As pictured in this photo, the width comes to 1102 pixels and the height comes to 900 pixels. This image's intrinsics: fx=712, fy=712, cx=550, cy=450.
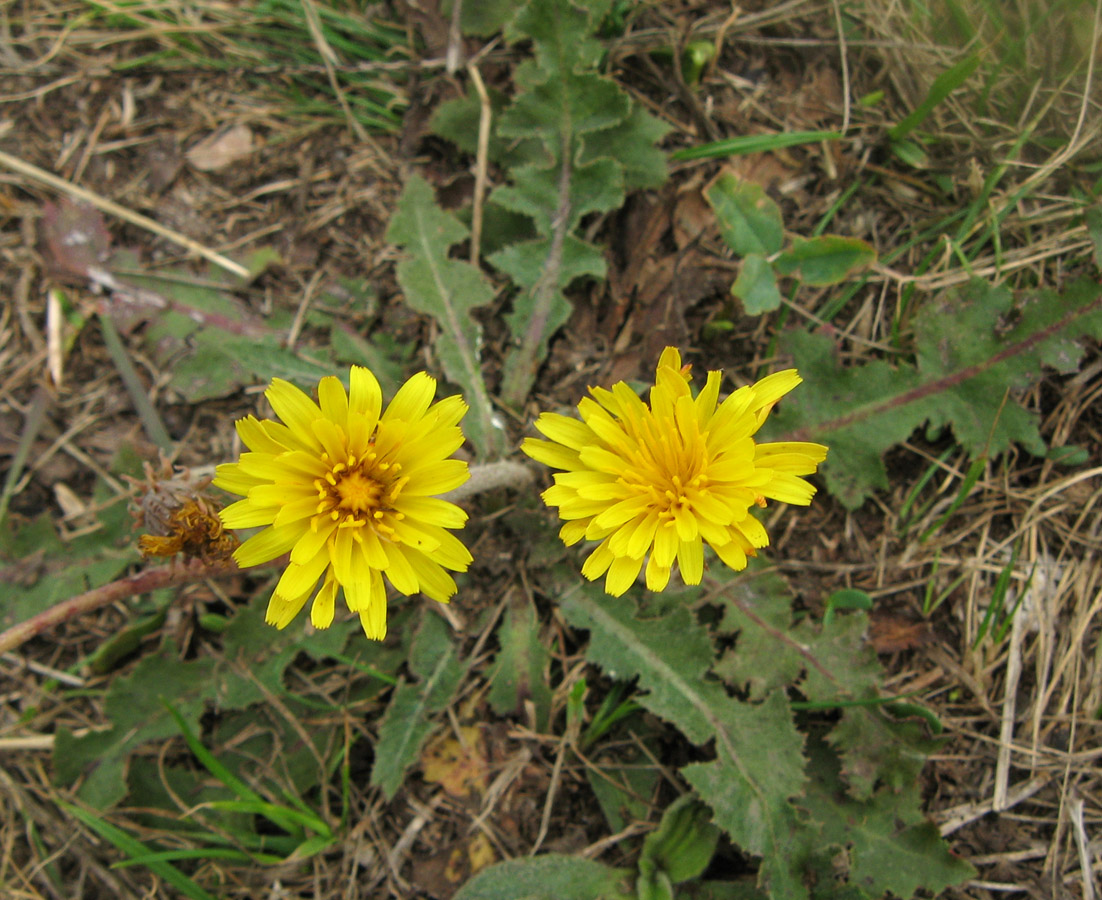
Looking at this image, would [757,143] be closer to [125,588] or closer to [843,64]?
[843,64]

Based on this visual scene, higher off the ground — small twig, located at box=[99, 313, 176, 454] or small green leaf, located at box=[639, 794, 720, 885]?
small twig, located at box=[99, 313, 176, 454]

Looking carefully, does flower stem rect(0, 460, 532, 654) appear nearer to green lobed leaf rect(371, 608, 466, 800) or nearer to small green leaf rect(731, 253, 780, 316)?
green lobed leaf rect(371, 608, 466, 800)

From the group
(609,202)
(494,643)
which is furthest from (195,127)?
(494,643)

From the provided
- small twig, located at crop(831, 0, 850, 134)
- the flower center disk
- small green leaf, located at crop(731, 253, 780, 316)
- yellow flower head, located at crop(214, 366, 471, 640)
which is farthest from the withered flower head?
small twig, located at crop(831, 0, 850, 134)

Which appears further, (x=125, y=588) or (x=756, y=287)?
(x=756, y=287)

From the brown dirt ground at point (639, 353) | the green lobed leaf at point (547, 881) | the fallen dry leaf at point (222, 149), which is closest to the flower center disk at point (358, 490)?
the brown dirt ground at point (639, 353)

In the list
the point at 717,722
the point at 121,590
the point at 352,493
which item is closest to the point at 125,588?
the point at 121,590
